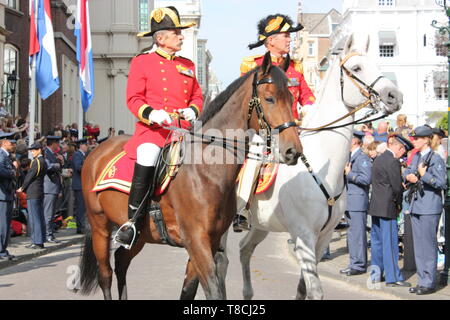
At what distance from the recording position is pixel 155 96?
658cm

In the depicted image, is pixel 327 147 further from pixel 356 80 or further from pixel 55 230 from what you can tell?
pixel 55 230

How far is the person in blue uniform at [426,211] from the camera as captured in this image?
31.0 ft

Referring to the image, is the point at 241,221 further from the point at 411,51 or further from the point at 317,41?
the point at 317,41

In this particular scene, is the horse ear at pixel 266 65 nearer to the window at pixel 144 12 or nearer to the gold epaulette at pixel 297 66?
the gold epaulette at pixel 297 66

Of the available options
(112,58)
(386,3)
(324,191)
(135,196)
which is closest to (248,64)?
(324,191)

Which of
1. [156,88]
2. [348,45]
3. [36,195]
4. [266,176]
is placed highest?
[348,45]

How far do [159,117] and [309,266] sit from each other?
2098 millimetres

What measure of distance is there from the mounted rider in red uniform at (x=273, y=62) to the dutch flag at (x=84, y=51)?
47.6 feet

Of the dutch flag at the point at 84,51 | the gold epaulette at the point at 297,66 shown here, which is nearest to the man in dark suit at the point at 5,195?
the gold epaulette at the point at 297,66

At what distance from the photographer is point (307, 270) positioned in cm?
677

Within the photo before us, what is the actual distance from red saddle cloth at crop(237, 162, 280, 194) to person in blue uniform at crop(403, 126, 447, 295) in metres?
2.90

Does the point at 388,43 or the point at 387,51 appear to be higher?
the point at 388,43
